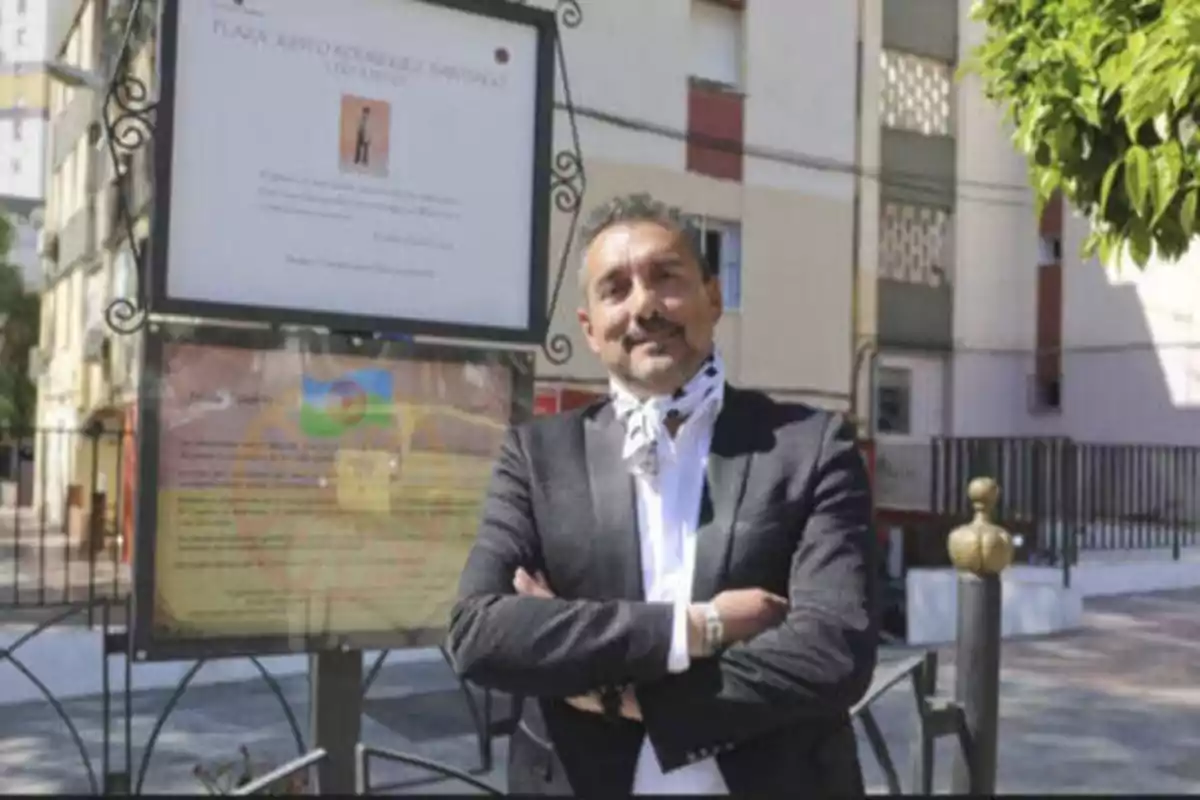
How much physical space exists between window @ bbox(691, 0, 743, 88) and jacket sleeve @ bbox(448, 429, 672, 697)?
13.5 m

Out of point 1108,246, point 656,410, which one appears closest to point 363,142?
point 656,410

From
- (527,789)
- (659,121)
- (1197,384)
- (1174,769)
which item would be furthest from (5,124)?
(527,789)

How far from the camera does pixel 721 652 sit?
201cm

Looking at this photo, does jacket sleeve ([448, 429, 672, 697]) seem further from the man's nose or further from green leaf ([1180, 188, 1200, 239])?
green leaf ([1180, 188, 1200, 239])

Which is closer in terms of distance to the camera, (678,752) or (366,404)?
(678,752)

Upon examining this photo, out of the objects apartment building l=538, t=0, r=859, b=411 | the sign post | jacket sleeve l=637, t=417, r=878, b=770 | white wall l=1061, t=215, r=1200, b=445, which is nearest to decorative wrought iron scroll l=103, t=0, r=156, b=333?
the sign post

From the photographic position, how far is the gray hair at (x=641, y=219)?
221 cm

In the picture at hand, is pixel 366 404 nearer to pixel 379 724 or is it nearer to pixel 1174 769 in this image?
pixel 379 724

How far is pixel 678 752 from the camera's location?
196 cm

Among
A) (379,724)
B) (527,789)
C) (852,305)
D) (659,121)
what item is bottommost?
(379,724)

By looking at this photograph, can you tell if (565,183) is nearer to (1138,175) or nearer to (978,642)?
(1138,175)

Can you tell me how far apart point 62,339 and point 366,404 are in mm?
21427

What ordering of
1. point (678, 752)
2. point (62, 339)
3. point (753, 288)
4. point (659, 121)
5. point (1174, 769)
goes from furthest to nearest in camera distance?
1. point (62, 339)
2. point (753, 288)
3. point (659, 121)
4. point (1174, 769)
5. point (678, 752)

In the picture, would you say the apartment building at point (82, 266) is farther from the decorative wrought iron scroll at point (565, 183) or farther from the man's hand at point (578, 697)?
the man's hand at point (578, 697)
